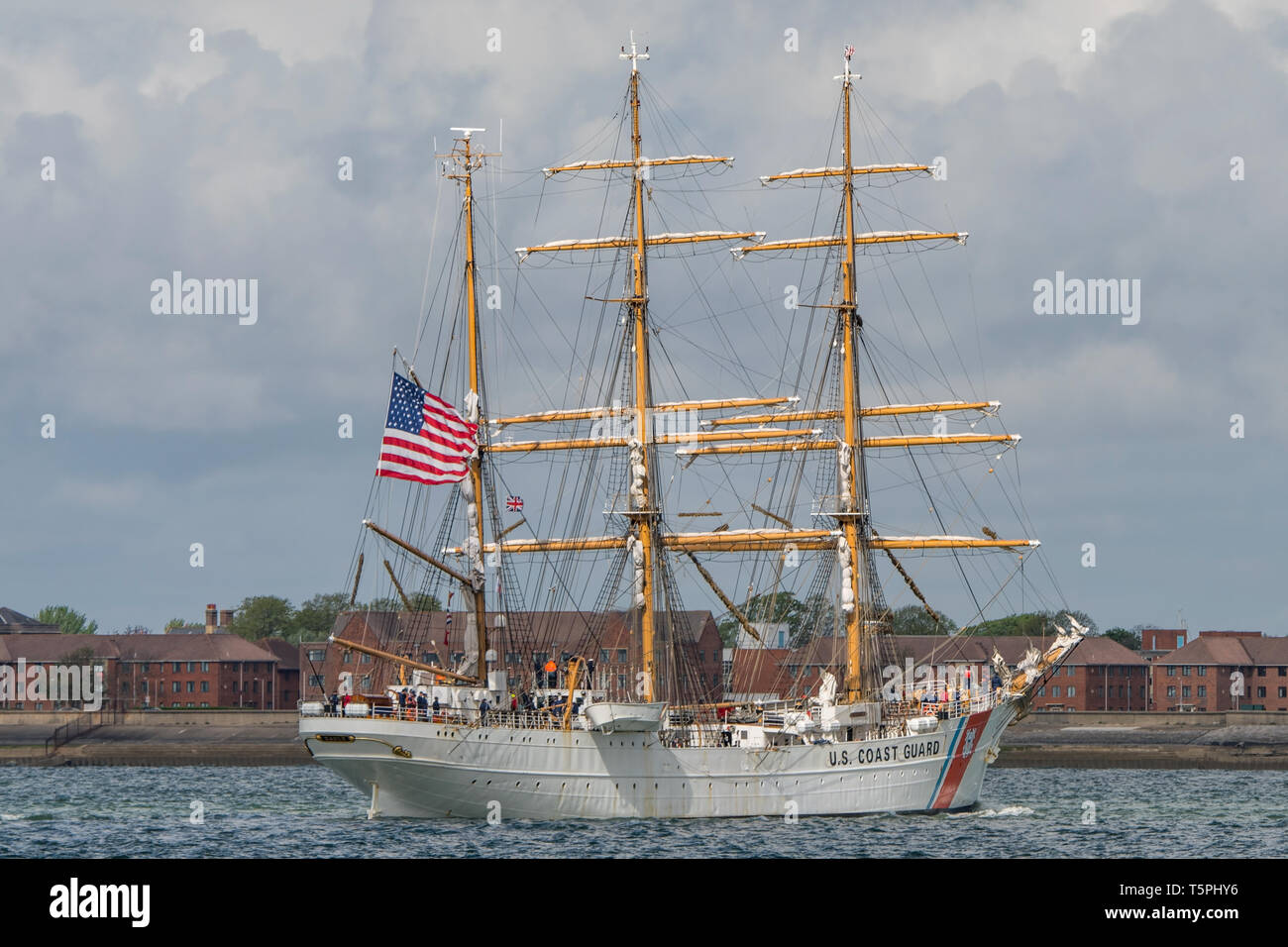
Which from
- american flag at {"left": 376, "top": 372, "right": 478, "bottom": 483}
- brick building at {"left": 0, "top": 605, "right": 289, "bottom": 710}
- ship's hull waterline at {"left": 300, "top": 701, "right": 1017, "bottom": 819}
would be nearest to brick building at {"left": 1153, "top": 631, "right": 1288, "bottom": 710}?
brick building at {"left": 0, "top": 605, "right": 289, "bottom": 710}

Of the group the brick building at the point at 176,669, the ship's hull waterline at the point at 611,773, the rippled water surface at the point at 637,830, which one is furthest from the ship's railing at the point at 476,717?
the brick building at the point at 176,669

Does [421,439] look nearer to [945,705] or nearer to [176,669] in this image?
[945,705]

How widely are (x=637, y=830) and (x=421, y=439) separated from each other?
1507 cm

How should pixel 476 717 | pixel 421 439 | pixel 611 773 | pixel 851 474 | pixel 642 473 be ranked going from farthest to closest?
1. pixel 851 474
2. pixel 642 473
3. pixel 611 773
4. pixel 476 717
5. pixel 421 439

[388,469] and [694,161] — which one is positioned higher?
[694,161]

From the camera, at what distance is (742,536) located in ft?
259

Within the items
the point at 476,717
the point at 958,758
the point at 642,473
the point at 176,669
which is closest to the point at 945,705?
the point at 958,758

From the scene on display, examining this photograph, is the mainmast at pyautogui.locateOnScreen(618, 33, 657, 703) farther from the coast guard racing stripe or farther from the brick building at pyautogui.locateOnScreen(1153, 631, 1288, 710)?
the brick building at pyautogui.locateOnScreen(1153, 631, 1288, 710)

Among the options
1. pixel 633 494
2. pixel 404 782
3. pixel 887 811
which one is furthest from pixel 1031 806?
pixel 404 782

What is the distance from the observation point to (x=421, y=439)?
5938 cm
